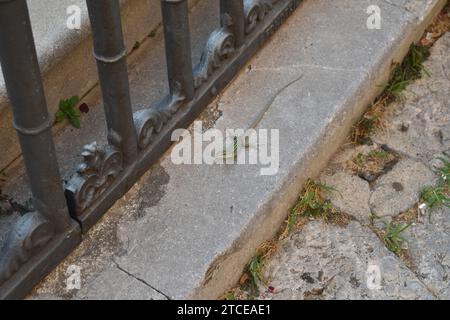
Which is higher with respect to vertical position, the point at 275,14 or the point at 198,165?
the point at 275,14

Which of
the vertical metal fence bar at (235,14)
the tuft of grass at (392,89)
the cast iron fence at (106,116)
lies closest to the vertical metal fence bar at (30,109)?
the cast iron fence at (106,116)

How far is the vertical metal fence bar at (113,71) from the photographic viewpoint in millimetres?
2127

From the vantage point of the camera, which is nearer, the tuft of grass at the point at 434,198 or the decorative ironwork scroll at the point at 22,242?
the decorative ironwork scroll at the point at 22,242

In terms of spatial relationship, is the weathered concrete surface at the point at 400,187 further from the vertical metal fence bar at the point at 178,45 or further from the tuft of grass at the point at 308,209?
the vertical metal fence bar at the point at 178,45

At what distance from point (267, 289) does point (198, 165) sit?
441 millimetres

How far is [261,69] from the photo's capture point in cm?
294

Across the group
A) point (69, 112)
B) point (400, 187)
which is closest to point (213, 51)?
point (69, 112)

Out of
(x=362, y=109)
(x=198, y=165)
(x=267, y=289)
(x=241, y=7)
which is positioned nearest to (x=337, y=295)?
(x=267, y=289)

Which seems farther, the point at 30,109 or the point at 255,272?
the point at 255,272

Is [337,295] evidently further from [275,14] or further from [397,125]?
[275,14]

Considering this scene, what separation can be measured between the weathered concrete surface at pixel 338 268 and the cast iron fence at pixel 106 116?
53 cm

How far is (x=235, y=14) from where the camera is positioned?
2697 millimetres

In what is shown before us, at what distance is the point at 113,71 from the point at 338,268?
3.06ft

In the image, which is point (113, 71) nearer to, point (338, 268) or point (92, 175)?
point (92, 175)
